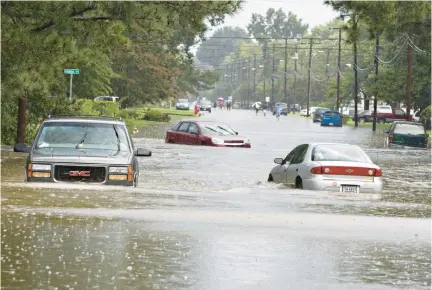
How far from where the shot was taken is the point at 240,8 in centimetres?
2698

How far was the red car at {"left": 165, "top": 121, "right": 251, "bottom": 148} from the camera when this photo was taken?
42.6 metres

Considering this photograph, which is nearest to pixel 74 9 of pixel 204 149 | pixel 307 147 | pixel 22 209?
pixel 307 147

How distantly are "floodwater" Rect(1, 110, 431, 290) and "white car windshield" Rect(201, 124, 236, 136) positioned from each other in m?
21.9

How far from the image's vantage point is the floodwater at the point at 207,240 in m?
10.5

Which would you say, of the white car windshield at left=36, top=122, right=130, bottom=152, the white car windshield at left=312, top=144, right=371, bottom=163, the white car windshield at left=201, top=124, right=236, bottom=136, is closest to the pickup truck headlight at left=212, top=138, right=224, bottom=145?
the white car windshield at left=201, top=124, right=236, bottom=136

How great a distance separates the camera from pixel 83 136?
62.5 feet

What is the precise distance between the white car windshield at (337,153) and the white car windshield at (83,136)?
496 centimetres

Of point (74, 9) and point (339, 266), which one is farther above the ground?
point (74, 9)

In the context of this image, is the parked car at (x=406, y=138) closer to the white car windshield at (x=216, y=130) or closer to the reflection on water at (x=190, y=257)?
the white car windshield at (x=216, y=130)

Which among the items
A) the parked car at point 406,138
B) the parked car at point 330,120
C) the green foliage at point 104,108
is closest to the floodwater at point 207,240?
the green foliage at point 104,108

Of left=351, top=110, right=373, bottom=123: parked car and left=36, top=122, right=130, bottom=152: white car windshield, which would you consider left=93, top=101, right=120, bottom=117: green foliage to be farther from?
left=351, top=110, right=373, bottom=123: parked car

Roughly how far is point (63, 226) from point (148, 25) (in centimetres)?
→ 1387

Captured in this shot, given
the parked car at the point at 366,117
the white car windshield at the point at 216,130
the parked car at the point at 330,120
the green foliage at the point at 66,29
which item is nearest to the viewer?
the green foliage at the point at 66,29

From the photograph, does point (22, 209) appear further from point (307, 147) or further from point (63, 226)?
point (307, 147)
